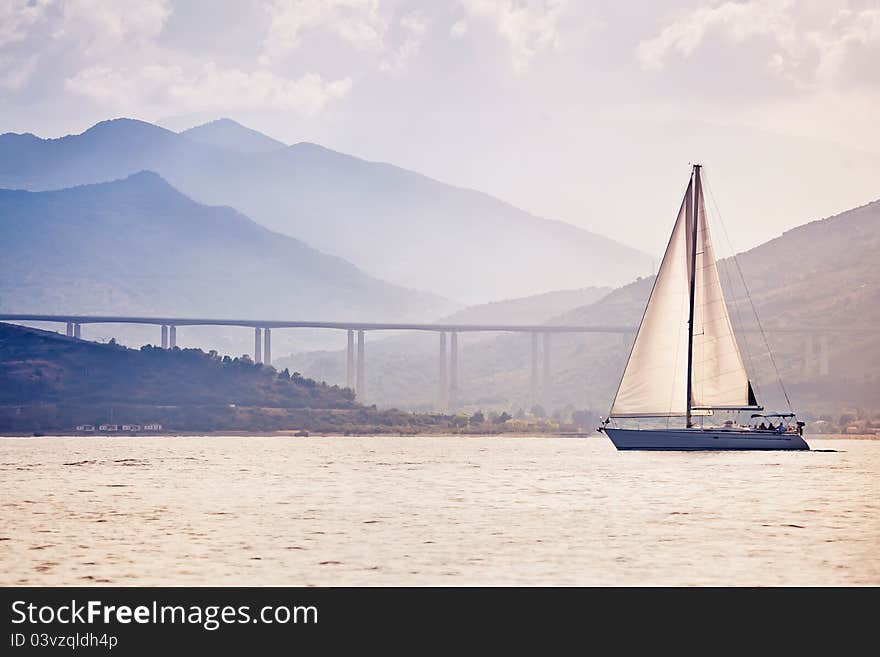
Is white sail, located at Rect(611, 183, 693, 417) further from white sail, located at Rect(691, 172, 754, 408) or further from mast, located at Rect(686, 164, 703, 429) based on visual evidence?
white sail, located at Rect(691, 172, 754, 408)

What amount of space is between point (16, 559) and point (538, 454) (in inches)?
3546

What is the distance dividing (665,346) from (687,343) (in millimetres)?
1506

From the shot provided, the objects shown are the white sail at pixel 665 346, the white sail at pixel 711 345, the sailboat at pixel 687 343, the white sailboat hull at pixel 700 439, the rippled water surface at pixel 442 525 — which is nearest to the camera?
the rippled water surface at pixel 442 525

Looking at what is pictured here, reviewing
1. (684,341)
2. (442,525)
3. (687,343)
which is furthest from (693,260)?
(442,525)

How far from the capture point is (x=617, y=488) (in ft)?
238

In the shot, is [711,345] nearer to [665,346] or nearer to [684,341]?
[684,341]

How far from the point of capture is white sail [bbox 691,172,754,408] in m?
95.8

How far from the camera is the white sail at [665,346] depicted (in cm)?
9612

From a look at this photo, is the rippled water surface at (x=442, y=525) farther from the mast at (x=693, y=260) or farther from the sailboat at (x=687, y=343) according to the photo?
the mast at (x=693, y=260)

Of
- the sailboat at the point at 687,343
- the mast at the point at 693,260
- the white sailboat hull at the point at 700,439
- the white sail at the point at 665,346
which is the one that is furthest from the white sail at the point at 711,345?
the white sailboat hull at the point at 700,439

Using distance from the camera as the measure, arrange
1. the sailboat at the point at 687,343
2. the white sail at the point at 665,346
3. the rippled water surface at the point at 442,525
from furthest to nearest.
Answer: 1. the white sail at the point at 665,346
2. the sailboat at the point at 687,343
3. the rippled water surface at the point at 442,525
